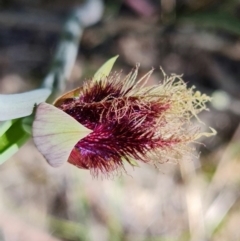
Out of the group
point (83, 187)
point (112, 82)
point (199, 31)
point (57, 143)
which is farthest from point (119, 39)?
point (57, 143)

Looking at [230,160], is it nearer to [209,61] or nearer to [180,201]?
[180,201]

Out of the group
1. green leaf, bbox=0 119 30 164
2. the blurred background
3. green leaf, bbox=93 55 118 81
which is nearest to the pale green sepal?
green leaf, bbox=0 119 30 164

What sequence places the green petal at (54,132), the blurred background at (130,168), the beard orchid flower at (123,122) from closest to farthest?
the green petal at (54,132) → the beard orchid flower at (123,122) → the blurred background at (130,168)

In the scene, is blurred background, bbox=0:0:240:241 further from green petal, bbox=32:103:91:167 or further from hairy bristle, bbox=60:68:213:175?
green petal, bbox=32:103:91:167

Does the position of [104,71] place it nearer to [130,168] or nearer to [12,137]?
[12,137]

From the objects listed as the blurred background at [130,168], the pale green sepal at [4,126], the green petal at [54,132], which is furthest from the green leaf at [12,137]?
the blurred background at [130,168]

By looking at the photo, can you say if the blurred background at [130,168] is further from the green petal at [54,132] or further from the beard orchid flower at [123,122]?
the green petal at [54,132]

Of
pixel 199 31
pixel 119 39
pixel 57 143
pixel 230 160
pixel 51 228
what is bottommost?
pixel 51 228
